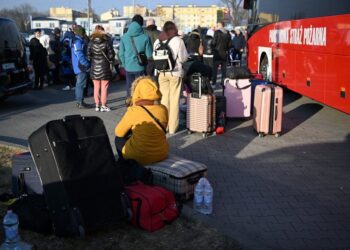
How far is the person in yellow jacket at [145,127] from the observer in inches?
208

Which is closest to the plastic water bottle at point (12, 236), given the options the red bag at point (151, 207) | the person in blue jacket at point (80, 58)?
the red bag at point (151, 207)

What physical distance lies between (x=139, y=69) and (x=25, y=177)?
17.8 feet

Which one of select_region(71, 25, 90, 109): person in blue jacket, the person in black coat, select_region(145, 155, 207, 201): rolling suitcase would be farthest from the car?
select_region(145, 155, 207, 201): rolling suitcase

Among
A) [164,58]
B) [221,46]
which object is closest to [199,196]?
[164,58]

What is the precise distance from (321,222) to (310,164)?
2.17 m

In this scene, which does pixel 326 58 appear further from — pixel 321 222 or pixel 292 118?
pixel 321 222

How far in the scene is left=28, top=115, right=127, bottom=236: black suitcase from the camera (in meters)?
4.03

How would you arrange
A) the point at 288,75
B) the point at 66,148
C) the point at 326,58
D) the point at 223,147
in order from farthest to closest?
the point at 288,75 < the point at 326,58 < the point at 223,147 < the point at 66,148

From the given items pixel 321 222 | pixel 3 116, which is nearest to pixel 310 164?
pixel 321 222

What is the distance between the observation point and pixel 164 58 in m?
7.93

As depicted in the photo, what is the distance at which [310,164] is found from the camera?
677 centimetres

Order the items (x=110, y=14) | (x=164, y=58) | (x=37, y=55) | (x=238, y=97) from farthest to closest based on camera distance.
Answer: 1. (x=110, y=14)
2. (x=37, y=55)
3. (x=238, y=97)
4. (x=164, y=58)

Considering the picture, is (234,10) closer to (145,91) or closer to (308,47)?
(308,47)

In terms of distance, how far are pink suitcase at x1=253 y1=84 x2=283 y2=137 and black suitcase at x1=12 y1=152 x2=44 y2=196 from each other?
438 centimetres
